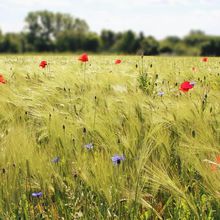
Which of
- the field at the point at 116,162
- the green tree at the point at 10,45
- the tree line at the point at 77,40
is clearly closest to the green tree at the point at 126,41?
the tree line at the point at 77,40

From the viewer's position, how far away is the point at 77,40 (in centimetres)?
6969

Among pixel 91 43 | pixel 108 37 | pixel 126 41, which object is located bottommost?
pixel 91 43

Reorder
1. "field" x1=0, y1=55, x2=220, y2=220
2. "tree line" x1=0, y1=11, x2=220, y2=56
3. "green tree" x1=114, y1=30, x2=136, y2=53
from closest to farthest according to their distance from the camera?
"field" x1=0, y1=55, x2=220, y2=220 < "tree line" x1=0, y1=11, x2=220, y2=56 < "green tree" x1=114, y1=30, x2=136, y2=53

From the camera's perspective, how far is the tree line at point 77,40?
6391 cm

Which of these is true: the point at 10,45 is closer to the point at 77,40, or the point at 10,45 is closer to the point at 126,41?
the point at 77,40

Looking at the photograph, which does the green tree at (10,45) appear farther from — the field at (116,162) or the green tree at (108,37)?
the field at (116,162)

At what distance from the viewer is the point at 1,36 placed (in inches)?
2621

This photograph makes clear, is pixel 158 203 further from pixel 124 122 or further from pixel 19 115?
pixel 19 115

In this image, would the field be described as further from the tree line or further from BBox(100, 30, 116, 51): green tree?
BBox(100, 30, 116, 51): green tree

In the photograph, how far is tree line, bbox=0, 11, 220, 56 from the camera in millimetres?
63906

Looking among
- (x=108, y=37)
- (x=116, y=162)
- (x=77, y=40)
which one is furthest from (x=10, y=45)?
(x=116, y=162)

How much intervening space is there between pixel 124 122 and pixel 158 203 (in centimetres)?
80

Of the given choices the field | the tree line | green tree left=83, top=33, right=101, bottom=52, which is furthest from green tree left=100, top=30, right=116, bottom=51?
the field

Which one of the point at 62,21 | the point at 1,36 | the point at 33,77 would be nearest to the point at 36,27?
the point at 62,21
